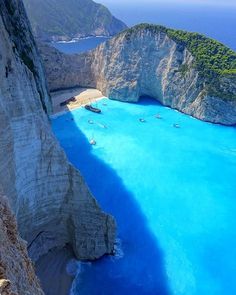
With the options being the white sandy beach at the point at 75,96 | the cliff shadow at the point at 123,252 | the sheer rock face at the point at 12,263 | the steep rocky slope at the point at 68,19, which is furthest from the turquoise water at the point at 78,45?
the sheer rock face at the point at 12,263

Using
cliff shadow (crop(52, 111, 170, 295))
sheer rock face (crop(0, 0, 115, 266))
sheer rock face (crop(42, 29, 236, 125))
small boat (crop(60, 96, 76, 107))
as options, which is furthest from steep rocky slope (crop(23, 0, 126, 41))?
sheer rock face (crop(0, 0, 115, 266))

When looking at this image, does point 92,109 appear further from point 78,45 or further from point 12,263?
point 78,45

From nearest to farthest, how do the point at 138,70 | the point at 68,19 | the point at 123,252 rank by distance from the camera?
the point at 123,252
the point at 138,70
the point at 68,19

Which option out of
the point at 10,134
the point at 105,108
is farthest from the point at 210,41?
the point at 10,134

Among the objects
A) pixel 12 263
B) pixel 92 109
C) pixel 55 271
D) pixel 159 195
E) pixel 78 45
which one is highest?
pixel 12 263

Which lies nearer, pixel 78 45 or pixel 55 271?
pixel 55 271

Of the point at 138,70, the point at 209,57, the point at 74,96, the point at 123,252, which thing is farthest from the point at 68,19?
the point at 123,252
